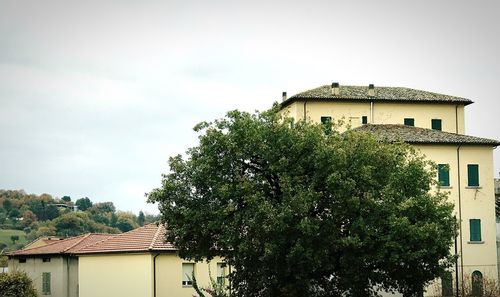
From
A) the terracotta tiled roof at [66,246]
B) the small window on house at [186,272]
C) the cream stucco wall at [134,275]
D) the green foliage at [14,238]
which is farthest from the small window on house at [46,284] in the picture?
the green foliage at [14,238]

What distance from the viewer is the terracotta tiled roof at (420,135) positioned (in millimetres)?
54406

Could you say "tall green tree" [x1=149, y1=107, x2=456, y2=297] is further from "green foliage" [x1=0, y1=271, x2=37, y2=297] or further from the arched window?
"green foliage" [x1=0, y1=271, x2=37, y2=297]

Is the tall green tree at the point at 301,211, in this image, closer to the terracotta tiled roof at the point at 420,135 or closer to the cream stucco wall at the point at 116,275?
the cream stucco wall at the point at 116,275

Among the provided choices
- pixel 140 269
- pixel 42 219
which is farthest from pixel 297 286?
pixel 42 219

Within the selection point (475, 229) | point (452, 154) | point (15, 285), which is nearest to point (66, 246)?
point (15, 285)

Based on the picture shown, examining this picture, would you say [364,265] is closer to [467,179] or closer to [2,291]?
[467,179]

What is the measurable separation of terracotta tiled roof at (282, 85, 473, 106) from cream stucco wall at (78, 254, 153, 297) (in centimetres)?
1715

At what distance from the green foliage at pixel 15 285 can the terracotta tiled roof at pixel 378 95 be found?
2242cm

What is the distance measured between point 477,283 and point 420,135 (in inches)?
410

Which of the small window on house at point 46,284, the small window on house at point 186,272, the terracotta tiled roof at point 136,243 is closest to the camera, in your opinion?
the terracotta tiled roof at point 136,243

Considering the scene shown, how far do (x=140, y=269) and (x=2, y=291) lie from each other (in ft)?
37.4

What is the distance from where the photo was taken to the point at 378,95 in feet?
201

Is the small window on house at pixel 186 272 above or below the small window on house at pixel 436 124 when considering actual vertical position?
below

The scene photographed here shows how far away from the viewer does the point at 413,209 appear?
3919 centimetres
